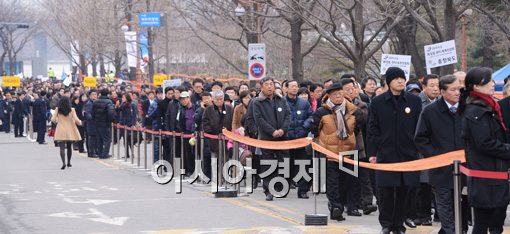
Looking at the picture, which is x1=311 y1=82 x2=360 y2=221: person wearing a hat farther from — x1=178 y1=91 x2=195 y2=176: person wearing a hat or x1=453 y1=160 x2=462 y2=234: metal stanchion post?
x1=178 y1=91 x2=195 y2=176: person wearing a hat

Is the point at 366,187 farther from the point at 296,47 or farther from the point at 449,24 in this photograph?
the point at 296,47

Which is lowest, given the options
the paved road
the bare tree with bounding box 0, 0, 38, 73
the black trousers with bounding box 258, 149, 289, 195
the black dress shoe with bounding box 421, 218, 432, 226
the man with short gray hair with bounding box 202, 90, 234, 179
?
the paved road

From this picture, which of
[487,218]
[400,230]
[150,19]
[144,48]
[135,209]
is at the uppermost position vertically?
[150,19]

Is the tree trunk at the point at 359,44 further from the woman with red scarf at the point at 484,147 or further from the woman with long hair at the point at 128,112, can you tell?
the woman with red scarf at the point at 484,147

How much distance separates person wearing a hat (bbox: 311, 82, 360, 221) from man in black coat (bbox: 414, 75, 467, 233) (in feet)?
9.09

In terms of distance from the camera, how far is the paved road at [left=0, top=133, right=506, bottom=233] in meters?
13.9

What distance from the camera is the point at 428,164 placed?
11258mm

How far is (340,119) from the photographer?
46.5 ft

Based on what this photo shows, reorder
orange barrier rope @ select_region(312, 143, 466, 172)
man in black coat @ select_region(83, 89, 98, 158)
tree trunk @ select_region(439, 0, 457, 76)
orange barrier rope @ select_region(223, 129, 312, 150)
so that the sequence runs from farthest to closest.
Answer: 1. man in black coat @ select_region(83, 89, 98, 158)
2. tree trunk @ select_region(439, 0, 457, 76)
3. orange barrier rope @ select_region(223, 129, 312, 150)
4. orange barrier rope @ select_region(312, 143, 466, 172)

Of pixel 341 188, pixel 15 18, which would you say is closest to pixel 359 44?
pixel 341 188

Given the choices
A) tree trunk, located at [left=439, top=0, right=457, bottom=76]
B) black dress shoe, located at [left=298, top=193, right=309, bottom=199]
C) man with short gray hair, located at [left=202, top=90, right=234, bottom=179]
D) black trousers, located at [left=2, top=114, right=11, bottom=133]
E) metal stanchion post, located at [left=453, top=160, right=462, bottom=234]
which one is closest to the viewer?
metal stanchion post, located at [left=453, top=160, right=462, bottom=234]

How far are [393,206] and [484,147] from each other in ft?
9.84

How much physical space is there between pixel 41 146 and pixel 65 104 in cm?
1116

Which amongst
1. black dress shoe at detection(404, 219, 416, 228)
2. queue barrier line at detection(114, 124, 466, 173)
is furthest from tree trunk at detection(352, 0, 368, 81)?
black dress shoe at detection(404, 219, 416, 228)
